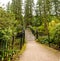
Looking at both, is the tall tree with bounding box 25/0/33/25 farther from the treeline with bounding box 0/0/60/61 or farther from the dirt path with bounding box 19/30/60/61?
the dirt path with bounding box 19/30/60/61

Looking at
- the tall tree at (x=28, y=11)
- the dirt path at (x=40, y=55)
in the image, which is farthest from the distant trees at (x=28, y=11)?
the dirt path at (x=40, y=55)

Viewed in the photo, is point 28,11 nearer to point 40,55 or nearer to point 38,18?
point 38,18

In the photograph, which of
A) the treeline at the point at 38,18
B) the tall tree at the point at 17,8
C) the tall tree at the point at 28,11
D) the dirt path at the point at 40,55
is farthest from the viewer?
the tall tree at the point at 28,11

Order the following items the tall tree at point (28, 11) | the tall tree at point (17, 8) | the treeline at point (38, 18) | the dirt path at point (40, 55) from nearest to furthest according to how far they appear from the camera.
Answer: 1. the dirt path at point (40, 55)
2. the treeline at point (38, 18)
3. the tall tree at point (17, 8)
4. the tall tree at point (28, 11)

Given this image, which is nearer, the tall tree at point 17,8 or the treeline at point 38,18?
the treeline at point 38,18

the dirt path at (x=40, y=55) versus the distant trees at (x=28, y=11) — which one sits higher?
the distant trees at (x=28, y=11)

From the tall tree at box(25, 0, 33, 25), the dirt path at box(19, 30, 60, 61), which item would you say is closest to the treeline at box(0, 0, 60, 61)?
the tall tree at box(25, 0, 33, 25)

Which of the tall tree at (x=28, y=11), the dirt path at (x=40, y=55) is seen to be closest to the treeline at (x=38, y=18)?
the tall tree at (x=28, y=11)

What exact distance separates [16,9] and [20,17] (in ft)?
8.61

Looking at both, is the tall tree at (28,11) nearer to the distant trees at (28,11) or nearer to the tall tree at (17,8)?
the distant trees at (28,11)

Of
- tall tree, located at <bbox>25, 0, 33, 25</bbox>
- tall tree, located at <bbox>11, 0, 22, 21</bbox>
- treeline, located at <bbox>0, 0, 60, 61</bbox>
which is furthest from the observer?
tall tree, located at <bbox>25, 0, 33, 25</bbox>

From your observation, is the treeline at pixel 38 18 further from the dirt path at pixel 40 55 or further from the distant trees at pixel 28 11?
the dirt path at pixel 40 55

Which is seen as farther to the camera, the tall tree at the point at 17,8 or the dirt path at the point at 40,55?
the tall tree at the point at 17,8

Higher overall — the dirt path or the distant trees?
the distant trees
